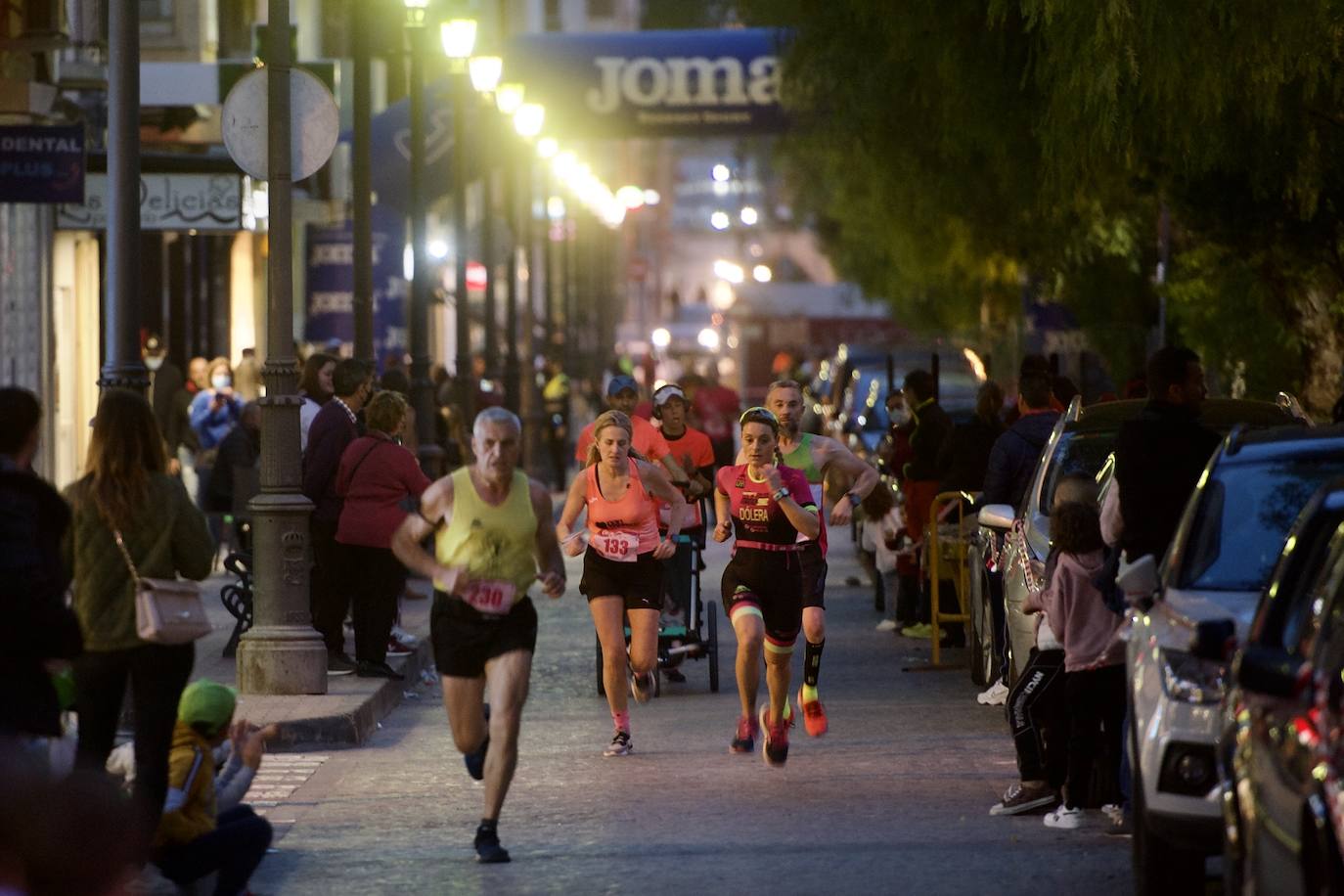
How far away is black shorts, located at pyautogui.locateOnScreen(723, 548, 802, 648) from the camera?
12.5 meters

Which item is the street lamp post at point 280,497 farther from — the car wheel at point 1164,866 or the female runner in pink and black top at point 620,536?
the car wheel at point 1164,866

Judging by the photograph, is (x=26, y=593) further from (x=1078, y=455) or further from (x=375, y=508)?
(x=1078, y=455)

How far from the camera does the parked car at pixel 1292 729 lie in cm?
621

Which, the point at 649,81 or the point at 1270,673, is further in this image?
the point at 649,81

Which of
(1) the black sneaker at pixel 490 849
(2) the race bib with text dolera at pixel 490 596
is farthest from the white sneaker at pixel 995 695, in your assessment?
(1) the black sneaker at pixel 490 849

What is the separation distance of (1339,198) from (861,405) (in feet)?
40.0

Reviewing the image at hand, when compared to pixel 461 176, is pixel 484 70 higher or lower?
higher

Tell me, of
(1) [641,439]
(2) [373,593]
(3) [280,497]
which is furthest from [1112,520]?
(2) [373,593]

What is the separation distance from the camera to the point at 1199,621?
8.03 metres

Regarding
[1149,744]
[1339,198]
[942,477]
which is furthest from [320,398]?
[1149,744]

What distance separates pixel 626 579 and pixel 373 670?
8.30 feet

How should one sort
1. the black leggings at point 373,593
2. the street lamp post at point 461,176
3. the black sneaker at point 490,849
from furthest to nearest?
the street lamp post at point 461,176
the black leggings at point 373,593
the black sneaker at point 490,849

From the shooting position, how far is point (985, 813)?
1099 cm

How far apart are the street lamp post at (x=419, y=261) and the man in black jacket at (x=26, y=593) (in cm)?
1498
